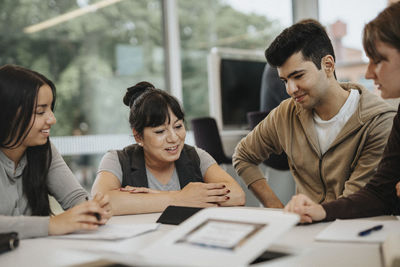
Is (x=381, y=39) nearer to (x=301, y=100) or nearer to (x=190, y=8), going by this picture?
(x=301, y=100)

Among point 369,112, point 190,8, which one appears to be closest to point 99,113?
point 190,8

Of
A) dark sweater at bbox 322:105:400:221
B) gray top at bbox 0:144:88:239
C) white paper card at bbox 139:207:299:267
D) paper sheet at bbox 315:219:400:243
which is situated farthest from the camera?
gray top at bbox 0:144:88:239

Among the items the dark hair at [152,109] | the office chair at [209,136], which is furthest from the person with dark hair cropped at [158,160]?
the office chair at [209,136]

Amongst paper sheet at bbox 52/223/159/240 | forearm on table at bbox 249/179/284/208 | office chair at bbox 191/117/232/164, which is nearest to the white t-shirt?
forearm on table at bbox 249/179/284/208

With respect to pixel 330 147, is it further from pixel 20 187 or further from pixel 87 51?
pixel 87 51

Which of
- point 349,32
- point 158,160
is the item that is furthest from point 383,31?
point 349,32

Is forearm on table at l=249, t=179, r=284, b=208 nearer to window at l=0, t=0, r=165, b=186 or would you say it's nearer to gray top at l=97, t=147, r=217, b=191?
gray top at l=97, t=147, r=217, b=191

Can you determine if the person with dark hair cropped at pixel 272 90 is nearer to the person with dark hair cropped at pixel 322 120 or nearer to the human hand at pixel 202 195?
the person with dark hair cropped at pixel 322 120

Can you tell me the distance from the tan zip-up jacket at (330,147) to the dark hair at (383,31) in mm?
373

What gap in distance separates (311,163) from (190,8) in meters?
3.01

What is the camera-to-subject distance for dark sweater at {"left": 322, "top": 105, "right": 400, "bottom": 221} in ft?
3.77

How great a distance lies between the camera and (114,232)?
1.05 metres

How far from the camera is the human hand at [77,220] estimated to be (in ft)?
3.48

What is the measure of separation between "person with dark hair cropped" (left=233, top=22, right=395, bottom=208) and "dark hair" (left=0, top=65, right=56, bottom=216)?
85 cm
